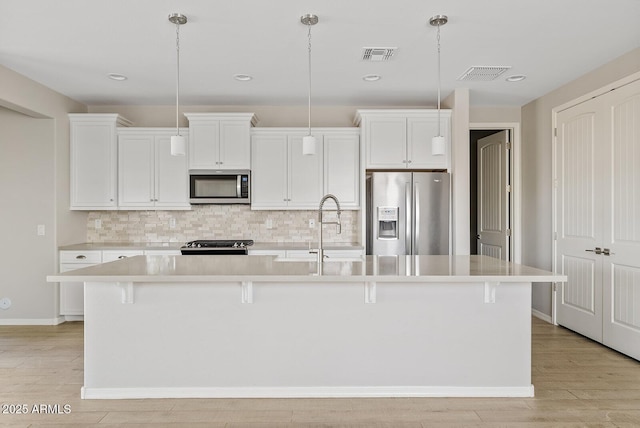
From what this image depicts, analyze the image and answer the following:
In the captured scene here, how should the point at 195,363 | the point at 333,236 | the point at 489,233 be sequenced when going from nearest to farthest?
the point at 195,363, the point at 333,236, the point at 489,233

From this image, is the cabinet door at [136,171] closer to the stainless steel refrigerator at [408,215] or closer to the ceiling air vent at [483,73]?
the stainless steel refrigerator at [408,215]

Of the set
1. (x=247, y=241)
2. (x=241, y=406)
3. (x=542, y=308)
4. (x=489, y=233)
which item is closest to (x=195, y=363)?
(x=241, y=406)

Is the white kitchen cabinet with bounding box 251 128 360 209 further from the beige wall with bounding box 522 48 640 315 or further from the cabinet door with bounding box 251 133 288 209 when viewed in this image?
the beige wall with bounding box 522 48 640 315

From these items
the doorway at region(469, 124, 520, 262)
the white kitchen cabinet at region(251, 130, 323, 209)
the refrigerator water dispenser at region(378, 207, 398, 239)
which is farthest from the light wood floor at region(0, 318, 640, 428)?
the white kitchen cabinet at region(251, 130, 323, 209)

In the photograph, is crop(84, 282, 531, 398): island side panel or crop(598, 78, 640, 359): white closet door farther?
crop(598, 78, 640, 359): white closet door

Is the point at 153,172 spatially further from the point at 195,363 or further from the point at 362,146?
the point at 195,363

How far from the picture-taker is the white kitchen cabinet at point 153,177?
4922 millimetres

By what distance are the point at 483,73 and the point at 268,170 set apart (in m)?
2.49

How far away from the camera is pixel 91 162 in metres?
4.86

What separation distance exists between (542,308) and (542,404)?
2549 millimetres

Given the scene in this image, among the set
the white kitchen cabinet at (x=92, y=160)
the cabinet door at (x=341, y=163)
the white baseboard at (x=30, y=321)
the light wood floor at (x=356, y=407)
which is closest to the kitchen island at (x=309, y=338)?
the light wood floor at (x=356, y=407)

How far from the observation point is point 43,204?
4605 mm

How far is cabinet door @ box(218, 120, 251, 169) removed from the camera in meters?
4.84

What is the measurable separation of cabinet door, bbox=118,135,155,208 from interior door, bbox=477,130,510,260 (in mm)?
4339
